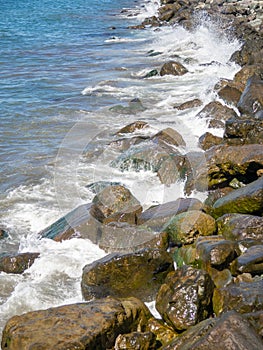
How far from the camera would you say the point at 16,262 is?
26.1 ft

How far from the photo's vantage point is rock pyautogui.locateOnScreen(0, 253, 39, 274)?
25.9 feet

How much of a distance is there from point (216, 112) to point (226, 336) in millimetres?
9814

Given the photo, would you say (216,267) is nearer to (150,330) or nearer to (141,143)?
A: (150,330)

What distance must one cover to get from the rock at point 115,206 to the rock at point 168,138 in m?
2.73

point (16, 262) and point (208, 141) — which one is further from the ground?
point (16, 262)

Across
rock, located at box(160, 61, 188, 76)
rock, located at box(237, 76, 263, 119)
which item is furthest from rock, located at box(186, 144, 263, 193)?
rock, located at box(160, 61, 188, 76)

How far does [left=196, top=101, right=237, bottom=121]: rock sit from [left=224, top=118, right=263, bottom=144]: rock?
94.1 inches

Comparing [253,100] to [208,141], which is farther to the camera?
[253,100]

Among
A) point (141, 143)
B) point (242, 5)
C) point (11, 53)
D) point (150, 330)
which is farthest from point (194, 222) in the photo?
point (242, 5)

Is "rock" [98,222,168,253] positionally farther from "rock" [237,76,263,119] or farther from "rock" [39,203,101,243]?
"rock" [237,76,263,119]

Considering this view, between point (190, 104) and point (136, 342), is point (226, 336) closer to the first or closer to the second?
point (136, 342)

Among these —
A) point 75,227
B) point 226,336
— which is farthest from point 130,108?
point 226,336

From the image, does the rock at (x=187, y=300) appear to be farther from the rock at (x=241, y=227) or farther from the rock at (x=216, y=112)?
the rock at (x=216, y=112)

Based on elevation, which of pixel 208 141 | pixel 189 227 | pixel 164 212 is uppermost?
pixel 189 227
